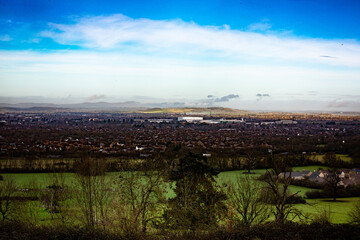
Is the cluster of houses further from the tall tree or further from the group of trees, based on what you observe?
the tall tree

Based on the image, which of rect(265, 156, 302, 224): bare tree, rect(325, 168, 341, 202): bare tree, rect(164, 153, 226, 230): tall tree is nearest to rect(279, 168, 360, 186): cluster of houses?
rect(325, 168, 341, 202): bare tree

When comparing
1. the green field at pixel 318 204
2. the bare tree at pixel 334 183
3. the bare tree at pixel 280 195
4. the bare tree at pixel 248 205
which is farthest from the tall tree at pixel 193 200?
the bare tree at pixel 334 183

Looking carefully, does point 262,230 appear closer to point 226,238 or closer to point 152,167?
point 226,238

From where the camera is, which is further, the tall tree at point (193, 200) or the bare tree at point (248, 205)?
the bare tree at point (248, 205)

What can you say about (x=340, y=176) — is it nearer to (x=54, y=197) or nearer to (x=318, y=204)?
(x=318, y=204)

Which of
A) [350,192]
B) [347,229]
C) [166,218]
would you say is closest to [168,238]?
[166,218]

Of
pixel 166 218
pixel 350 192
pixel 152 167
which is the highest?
pixel 152 167

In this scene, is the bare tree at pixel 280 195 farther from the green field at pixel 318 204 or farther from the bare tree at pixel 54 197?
the bare tree at pixel 54 197

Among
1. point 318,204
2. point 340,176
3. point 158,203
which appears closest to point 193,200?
point 158,203
